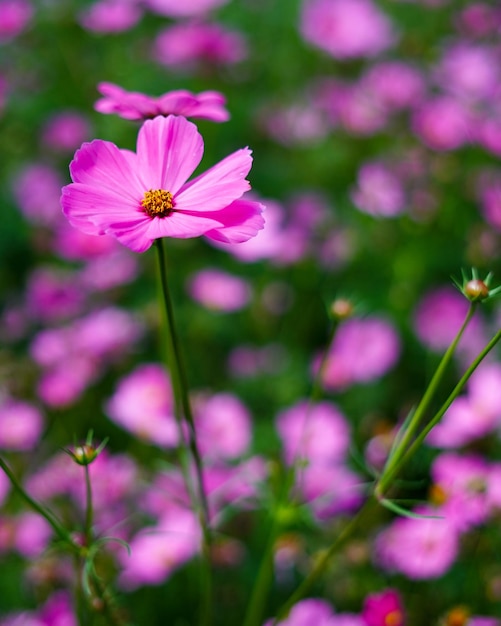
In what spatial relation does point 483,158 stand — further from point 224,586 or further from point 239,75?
point 224,586

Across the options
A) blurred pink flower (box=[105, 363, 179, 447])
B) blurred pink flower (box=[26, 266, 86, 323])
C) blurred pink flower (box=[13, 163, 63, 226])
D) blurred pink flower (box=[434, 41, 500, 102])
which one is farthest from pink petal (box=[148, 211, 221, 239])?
blurred pink flower (box=[434, 41, 500, 102])

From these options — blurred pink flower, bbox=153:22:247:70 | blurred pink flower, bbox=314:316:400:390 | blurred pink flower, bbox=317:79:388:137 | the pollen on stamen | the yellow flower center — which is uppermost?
blurred pink flower, bbox=153:22:247:70

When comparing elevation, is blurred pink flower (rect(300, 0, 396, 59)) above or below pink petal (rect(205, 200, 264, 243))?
above

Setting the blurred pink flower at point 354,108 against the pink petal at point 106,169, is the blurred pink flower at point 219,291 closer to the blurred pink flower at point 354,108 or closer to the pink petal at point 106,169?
the blurred pink flower at point 354,108

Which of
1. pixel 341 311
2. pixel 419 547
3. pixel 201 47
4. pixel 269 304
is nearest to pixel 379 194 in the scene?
pixel 269 304

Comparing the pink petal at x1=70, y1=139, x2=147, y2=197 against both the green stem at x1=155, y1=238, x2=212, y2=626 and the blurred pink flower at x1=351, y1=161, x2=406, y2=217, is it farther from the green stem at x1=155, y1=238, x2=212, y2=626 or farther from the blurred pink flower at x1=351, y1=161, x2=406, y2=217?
the blurred pink flower at x1=351, y1=161, x2=406, y2=217
